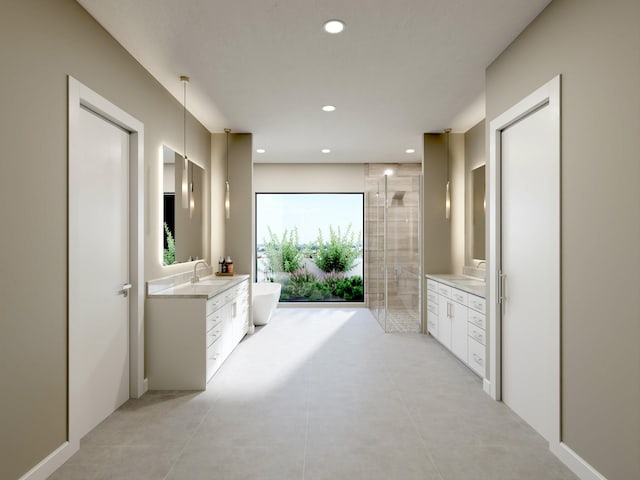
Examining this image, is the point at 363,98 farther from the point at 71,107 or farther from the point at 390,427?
the point at 390,427

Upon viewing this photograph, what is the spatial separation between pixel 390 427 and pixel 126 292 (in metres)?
2.21

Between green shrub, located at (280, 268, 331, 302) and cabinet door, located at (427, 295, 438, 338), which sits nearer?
cabinet door, located at (427, 295, 438, 338)

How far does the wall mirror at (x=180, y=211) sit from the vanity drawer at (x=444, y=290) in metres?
2.90

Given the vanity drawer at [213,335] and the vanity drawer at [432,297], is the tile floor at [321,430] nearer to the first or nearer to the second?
the vanity drawer at [213,335]

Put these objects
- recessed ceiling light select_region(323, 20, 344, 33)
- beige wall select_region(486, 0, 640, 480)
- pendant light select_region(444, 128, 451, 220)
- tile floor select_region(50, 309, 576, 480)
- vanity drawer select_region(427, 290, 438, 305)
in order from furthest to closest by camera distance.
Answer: pendant light select_region(444, 128, 451, 220) < vanity drawer select_region(427, 290, 438, 305) < recessed ceiling light select_region(323, 20, 344, 33) < tile floor select_region(50, 309, 576, 480) < beige wall select_region(486, 0, 640, 480)

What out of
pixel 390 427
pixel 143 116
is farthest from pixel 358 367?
pixel 143 116

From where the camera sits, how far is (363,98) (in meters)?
3.81

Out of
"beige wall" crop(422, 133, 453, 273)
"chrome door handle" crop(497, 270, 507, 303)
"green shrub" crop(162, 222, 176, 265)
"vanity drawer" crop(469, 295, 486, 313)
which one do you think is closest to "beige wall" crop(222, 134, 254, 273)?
"green shrub" crop(162, 222, 176, 265)

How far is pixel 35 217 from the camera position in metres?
1.92

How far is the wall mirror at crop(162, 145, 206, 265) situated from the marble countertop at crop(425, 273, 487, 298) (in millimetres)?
2797

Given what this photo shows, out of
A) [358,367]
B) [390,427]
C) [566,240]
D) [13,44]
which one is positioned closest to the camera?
[13,44]

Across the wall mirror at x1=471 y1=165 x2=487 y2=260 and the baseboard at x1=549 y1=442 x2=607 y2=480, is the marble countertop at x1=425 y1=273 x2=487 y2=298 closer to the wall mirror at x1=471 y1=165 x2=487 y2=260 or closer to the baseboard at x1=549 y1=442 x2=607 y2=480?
the wall mirror at x1=471 y1=165 x2=487 y2=260

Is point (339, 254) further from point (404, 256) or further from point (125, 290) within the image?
point (125, 290)

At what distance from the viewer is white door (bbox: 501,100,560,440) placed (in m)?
2.24
